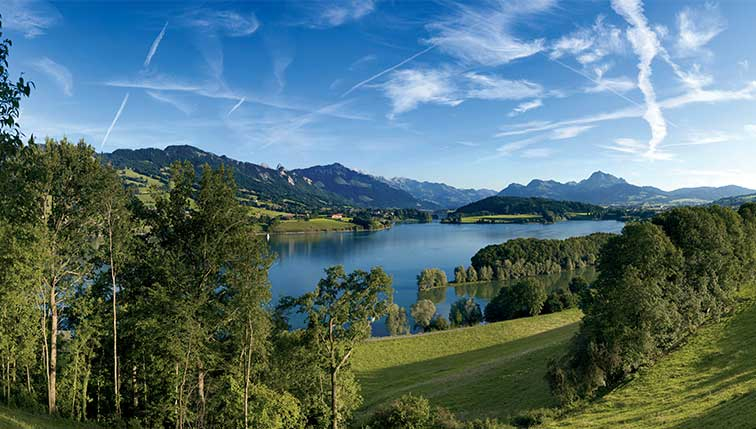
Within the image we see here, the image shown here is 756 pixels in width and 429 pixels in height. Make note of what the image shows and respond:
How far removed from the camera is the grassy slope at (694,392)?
50.8 feet

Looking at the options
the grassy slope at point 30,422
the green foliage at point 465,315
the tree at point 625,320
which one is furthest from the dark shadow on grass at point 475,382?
the green foliage at point 465,315

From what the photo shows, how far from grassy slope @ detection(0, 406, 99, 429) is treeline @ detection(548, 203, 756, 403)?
864 inches

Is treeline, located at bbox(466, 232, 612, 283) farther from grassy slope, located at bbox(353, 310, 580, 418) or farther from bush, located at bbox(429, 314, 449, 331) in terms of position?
grassy slope, located at bbox(353, 310, 580, 418)

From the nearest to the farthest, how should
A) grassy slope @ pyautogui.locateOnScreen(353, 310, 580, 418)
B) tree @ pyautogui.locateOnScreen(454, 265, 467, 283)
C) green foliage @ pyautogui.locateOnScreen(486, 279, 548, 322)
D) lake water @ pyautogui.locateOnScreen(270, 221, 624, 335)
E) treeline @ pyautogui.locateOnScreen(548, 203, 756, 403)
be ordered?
treeline @ pyautogui.locateOnScreen(548, 203, 756, 403), grassy slope @ pyautogui.locateOnScreen(353, 310, 580, 418), green foliage @ pyautogui.locateOnScreen(486, 279, 548, 322), lake water @ pyautogui.locateOnScreen(270, 221, 624, 335), tree @ pyautogui.locateOnScreen(454, 265, 467, 283)

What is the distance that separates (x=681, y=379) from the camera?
21.3 meters

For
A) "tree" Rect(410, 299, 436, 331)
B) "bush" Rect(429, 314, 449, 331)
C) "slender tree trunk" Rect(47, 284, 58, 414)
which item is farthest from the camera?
"tree" Rect(410, 299, 436, 331)

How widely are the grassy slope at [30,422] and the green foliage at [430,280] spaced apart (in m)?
73.3

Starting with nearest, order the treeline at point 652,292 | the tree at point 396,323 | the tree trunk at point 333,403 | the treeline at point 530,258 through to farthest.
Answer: the tree trunk at point 333,403 < the treeline at point 652,292 < the tree at point 396,323 < the treeline at point 530,258

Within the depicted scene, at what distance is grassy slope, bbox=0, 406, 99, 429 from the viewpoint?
468 inches

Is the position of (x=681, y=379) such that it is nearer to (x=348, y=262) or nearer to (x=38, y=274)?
(x=38, y=274)

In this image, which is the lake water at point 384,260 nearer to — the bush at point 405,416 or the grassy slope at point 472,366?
the grassy slope at point 472,366

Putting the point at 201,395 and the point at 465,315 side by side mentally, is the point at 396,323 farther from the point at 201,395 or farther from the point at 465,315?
the point at 201,395

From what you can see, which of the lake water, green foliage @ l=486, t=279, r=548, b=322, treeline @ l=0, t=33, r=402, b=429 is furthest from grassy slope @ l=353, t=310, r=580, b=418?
the lake water

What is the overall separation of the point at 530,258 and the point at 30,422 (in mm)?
107127
